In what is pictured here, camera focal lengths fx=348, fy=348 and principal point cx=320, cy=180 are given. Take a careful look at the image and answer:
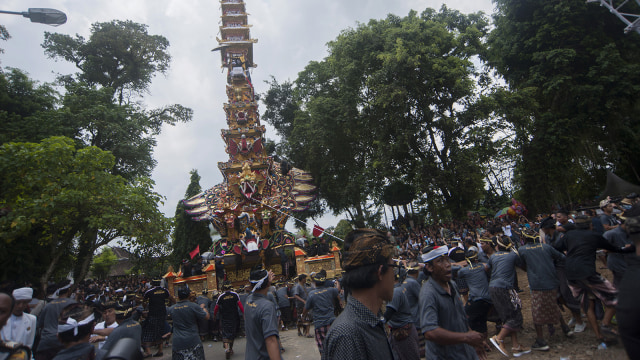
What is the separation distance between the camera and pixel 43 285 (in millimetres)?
12328

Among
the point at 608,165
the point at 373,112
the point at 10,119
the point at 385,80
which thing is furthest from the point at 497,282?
the point at 608,165

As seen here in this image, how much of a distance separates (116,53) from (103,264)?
3269 cm

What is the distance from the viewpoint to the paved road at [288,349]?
827 centimetres

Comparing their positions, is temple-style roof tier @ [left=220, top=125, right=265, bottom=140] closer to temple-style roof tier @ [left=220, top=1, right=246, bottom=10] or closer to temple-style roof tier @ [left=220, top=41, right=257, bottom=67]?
temple-style roof tier @ [left=220, top=41, right=257, bottom=67]

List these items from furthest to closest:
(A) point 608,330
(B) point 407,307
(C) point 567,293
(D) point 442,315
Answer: (C) point 567,293 < (A) point 608,330 < (B) point 407,307 < (D) point 442,315

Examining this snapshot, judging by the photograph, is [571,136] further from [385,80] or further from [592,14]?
[385,80]

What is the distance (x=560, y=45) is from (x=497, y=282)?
64.7 ft

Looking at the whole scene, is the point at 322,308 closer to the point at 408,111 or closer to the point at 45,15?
the point at 45,15

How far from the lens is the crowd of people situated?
2154 mm

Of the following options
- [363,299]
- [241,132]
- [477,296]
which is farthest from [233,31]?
[363,299]

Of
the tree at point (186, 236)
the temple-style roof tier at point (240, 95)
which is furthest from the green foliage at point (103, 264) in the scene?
the temple-style roof tier at point (240, 95)

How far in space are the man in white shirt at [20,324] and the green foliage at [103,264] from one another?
4463cm

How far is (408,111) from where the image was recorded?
68.0 feet

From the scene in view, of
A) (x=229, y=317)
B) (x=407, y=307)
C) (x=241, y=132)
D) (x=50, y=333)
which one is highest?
(x=241, y=132)
